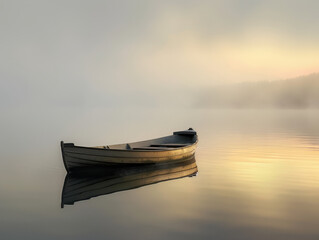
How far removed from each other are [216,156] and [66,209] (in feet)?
62.7

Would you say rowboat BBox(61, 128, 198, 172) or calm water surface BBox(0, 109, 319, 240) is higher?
rowboat BBox(61, 128, 198, 172)

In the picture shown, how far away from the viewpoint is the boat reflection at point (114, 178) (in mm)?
17219

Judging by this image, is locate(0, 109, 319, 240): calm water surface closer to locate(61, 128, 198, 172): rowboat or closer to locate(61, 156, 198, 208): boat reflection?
locate(61, 156, 198, 208): boat reflection

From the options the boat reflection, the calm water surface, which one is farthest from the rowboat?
the calm water surface

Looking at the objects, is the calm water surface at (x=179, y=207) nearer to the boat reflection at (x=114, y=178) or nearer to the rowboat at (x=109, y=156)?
the boat reflection at (x=114, y=178)

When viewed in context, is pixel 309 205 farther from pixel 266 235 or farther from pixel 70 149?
pixel 70 149

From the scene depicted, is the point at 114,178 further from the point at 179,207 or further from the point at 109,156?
the point at 179,207

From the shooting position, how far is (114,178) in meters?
19.9

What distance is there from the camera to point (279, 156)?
99.2 ft

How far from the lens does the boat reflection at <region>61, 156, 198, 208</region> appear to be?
17.2m

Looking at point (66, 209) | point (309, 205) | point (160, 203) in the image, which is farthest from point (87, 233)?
point (309, 205)

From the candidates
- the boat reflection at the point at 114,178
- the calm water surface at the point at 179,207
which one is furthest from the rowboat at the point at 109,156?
the calm water surface at the point at 179,207

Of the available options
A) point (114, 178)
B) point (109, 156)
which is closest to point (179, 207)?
point (114, 178)

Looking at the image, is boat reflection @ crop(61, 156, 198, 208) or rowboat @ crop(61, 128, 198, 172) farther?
rowboat @ crop(61, 128, 198, 172)
